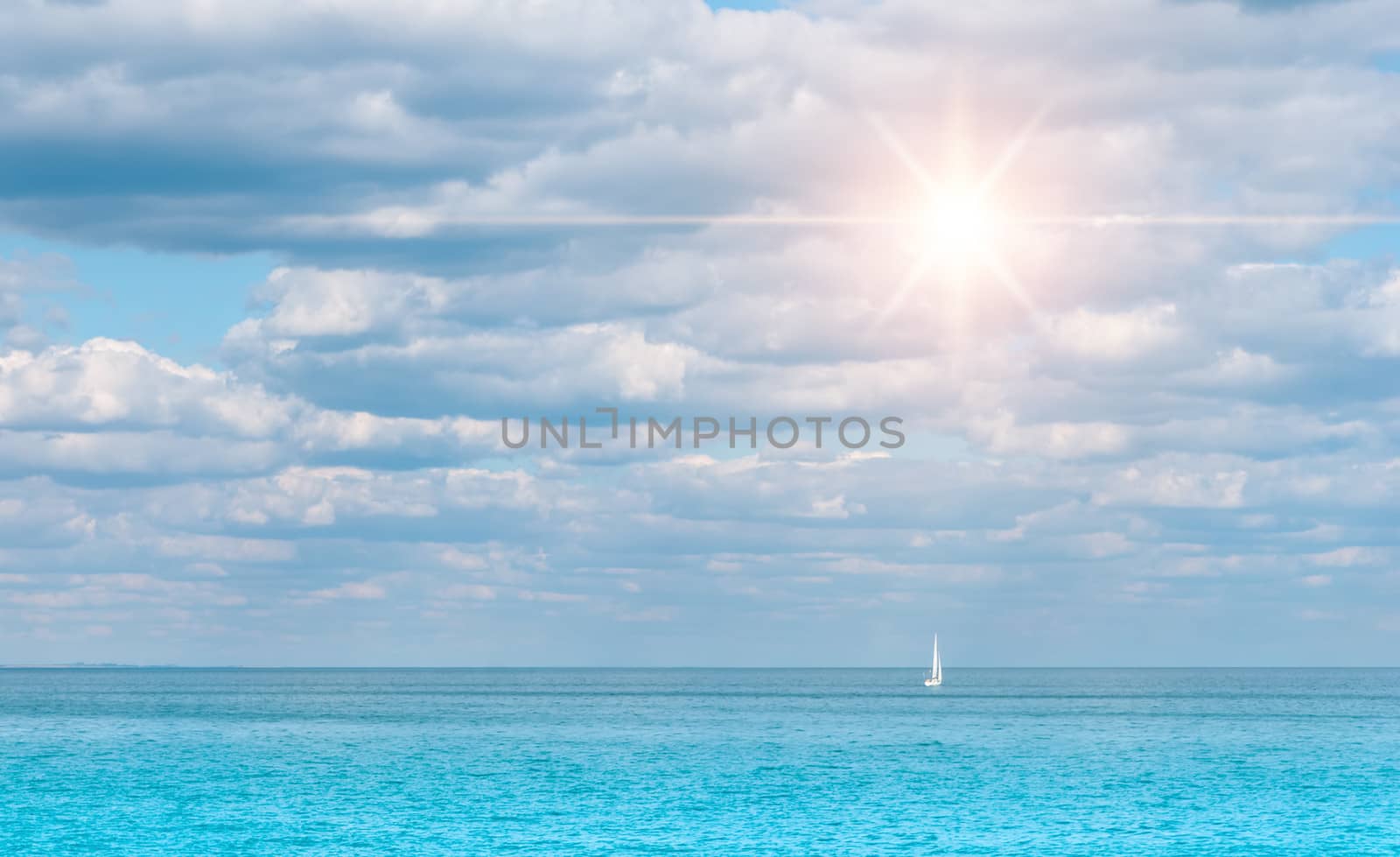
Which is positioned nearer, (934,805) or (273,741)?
(934,805)

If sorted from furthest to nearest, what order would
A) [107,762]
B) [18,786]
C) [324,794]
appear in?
[107,762], [18,786], [324,794]

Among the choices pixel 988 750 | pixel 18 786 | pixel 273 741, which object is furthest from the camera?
pixel 273 741

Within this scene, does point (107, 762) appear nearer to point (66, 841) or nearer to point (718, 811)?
point (66, 841)

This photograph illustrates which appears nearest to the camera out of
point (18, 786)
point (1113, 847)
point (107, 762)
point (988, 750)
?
point (1113, 847)

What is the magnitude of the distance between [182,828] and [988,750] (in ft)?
263

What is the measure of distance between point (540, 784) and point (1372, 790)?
5775cm

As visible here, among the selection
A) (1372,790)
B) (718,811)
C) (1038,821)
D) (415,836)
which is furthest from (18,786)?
(1372,790)

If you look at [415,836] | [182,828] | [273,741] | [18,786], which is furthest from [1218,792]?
[273,741]

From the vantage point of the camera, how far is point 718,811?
88.1m

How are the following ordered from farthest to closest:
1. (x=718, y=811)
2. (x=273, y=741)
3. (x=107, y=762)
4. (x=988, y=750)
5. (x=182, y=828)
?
(x=273, y=741) → (x=988, y=750) → (x=107, y=762) → (x=718, y=811) → (x=182, y=828)

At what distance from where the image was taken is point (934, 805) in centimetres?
9150

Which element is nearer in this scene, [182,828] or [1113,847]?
[1113,847]

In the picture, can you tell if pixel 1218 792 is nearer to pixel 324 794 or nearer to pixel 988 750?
pixel 988 750

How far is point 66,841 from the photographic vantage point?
76.8 m
